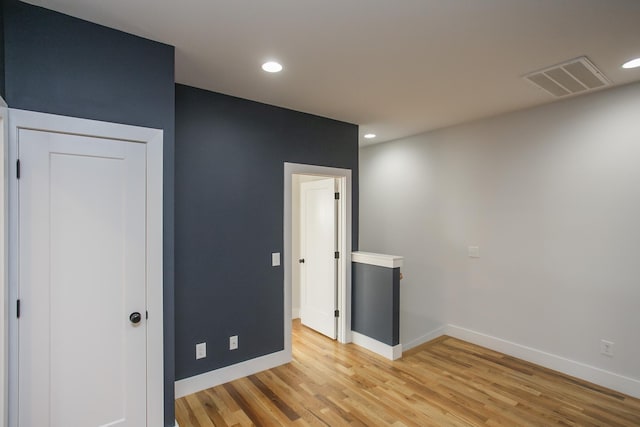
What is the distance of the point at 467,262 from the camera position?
4105 mm

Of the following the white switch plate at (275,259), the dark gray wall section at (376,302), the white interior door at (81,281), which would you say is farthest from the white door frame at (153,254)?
the dark gray wall section at (376,302)

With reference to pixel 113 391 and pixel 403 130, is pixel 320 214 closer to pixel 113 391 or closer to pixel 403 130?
pixel 403 130

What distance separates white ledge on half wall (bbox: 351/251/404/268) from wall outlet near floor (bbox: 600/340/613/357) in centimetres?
198

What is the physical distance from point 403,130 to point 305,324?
312cm

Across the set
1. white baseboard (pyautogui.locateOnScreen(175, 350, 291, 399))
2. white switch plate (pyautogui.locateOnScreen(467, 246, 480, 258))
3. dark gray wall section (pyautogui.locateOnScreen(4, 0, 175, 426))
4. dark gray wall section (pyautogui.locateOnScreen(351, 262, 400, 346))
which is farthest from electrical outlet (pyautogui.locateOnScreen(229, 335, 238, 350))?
white switch plate (pyautogui.locateOnScreen(467, 246, 480, 258))

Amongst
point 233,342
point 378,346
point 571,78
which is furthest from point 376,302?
point 571,78

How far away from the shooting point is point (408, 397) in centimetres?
281

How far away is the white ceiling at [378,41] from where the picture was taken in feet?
5.91

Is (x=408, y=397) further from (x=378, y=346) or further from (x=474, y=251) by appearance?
(x=474, y=251)

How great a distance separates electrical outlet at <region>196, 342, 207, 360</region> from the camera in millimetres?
2916

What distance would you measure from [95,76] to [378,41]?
182 cm

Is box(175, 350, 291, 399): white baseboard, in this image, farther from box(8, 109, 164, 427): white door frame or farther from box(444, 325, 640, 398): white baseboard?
box(444, 325, 640, 398): white baseboard

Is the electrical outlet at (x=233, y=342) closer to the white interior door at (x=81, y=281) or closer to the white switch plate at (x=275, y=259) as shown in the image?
the white switch plate at (x=275, y=259)

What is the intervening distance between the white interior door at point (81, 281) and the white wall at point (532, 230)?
318cm
